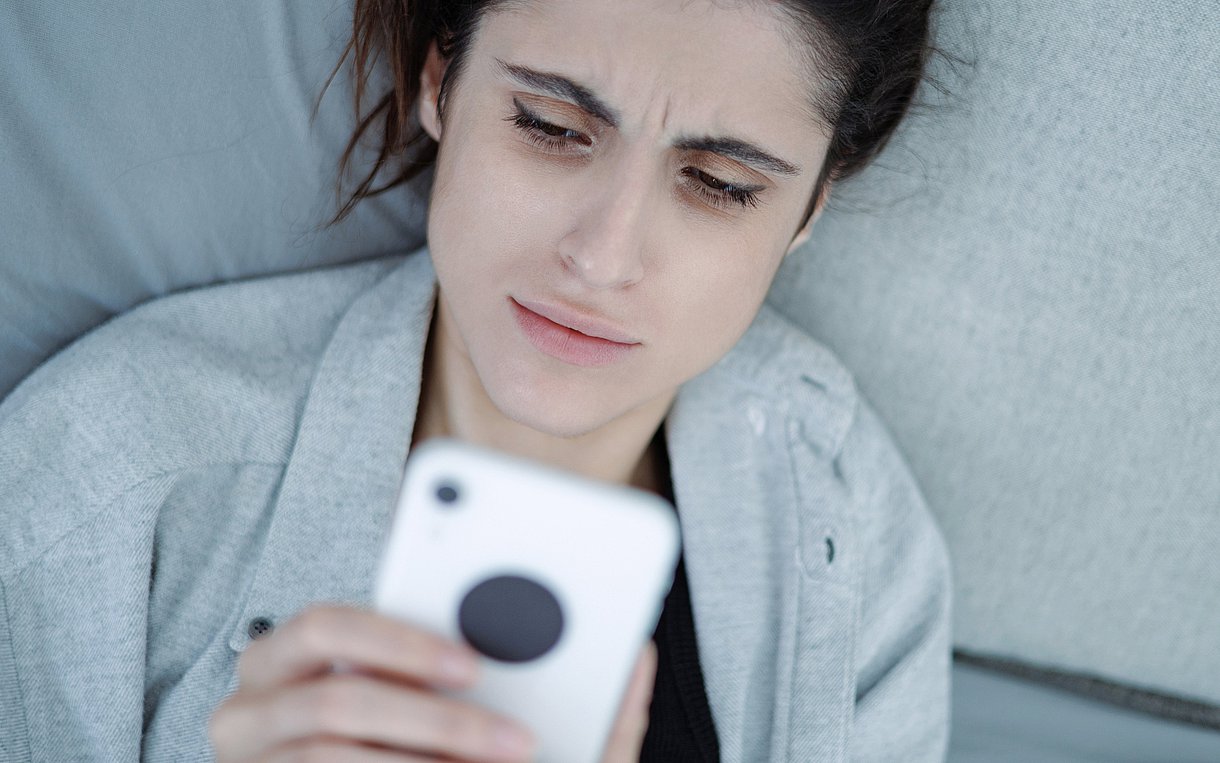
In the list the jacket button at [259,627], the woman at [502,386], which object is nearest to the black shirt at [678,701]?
the woman at [502,386]

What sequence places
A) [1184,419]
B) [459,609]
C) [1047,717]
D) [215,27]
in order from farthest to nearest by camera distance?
[1047,717] → [1184,419] → [215,27] → [459,609]

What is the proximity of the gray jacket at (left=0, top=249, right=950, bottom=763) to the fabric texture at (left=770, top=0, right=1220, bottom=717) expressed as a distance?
0.33 ft

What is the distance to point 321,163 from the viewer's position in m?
0.96

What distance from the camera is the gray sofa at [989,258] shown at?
0.88 metres

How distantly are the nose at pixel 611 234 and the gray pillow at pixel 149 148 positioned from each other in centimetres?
36

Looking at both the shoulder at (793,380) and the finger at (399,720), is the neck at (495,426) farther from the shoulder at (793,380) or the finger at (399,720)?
the finger at (399,720)

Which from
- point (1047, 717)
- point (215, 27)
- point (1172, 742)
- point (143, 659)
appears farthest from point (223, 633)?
point (1172, 742)

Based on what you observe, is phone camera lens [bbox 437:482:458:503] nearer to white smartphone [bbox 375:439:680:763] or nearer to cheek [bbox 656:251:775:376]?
white smartphone [bbox 375:439:680:763]

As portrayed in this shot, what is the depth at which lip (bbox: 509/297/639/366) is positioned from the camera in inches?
30.7

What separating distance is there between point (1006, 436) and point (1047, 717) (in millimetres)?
384

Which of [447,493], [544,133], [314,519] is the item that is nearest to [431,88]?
[544,133]

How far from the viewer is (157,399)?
82cm

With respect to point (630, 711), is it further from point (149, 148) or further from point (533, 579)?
point (149, 148)

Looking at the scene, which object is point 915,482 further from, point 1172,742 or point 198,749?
point 198,749
